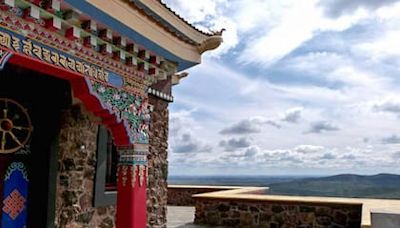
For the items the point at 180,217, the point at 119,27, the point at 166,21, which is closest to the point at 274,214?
the point at 180,217

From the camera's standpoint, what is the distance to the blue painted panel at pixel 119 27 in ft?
13.5

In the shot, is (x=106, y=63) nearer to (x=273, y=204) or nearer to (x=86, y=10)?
(x=86, y=10)

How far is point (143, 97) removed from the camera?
541cm

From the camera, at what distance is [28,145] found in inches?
236

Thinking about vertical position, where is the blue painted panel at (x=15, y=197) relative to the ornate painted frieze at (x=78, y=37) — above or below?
below

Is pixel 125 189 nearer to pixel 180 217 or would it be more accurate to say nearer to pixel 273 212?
pixel 273 212

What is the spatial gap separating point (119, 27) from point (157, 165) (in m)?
4.49

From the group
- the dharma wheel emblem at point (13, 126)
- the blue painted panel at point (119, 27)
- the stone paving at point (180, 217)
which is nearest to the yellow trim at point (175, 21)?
the blue painted panel at point (119, 27)

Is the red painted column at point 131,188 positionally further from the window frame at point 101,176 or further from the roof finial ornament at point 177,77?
the roof finial ornament at point 177,77

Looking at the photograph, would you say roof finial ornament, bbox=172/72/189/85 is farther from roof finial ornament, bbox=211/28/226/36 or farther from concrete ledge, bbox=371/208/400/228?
concrete ledge, bbox=371/208/400/228

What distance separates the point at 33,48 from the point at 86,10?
2.44 ft

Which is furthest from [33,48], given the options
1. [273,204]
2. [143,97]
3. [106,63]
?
[273,204]

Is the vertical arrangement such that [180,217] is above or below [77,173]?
below

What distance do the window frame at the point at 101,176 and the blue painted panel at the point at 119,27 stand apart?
201cm
